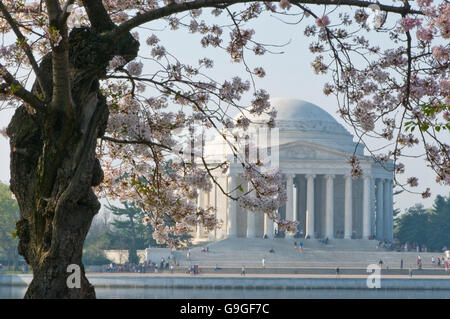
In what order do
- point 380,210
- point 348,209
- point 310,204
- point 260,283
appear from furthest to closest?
point 380,210 < point 348,209 < point 310,204 < point 260,283

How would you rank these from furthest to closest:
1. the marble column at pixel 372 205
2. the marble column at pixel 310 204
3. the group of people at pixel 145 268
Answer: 1. the marble column at pixel 372 205
2. the marble column at pixel 310 204
3. the group of people at pixel 145 268

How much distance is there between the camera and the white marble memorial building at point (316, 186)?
112062mm

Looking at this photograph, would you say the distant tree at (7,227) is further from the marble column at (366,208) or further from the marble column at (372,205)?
the marble column at (372,205)

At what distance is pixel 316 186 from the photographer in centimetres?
12100

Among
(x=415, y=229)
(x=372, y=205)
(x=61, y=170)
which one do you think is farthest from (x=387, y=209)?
(x=61, y=170)

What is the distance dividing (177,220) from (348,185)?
96.9 m

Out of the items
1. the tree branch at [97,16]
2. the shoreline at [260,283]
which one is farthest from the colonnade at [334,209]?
the tree branch at [97,16]

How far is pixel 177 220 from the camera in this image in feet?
59.4

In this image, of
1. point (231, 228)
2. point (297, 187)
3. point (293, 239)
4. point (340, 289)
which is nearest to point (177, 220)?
point (340, 289)

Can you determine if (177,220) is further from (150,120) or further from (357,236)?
(357,236)

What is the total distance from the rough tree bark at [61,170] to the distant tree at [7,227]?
82.8 m

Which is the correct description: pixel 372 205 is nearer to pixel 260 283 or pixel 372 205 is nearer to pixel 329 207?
pixel 329 207

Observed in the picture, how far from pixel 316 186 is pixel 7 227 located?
40.4 m

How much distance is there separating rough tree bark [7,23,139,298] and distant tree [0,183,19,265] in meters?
82.8
